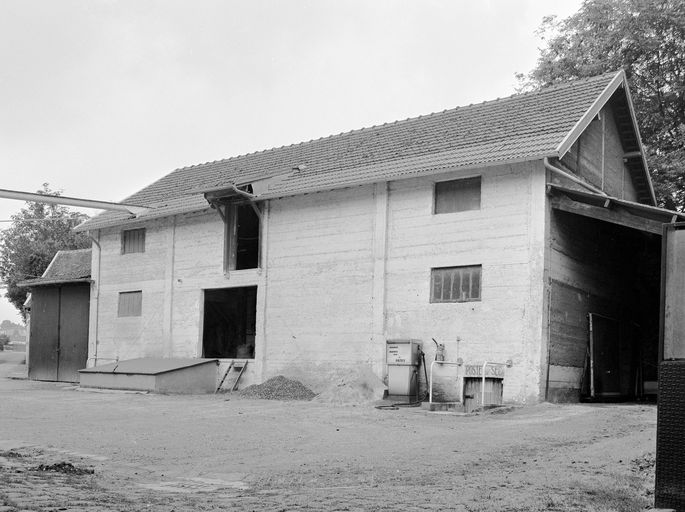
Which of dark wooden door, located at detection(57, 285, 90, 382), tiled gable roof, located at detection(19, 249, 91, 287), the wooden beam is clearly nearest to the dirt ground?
the wooden beam

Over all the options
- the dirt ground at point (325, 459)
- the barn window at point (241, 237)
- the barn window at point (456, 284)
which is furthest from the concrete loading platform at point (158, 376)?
the barn window at point (456, 284)

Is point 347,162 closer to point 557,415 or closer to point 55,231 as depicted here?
point 557,415

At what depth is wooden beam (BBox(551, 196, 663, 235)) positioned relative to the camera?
52.7ft

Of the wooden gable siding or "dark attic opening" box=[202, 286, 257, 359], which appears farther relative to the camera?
"dark attic opening" box=[202, 286, 257, 359]

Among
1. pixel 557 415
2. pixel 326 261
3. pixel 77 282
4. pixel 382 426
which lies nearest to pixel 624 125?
pixel 326 261

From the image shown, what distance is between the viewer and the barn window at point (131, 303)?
87.6 ft

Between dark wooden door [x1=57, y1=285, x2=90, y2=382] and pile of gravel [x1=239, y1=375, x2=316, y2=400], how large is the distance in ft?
33.2

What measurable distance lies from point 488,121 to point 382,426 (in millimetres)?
10148

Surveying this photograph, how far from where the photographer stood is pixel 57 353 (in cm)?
2980

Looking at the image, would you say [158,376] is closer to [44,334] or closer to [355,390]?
[355,390]

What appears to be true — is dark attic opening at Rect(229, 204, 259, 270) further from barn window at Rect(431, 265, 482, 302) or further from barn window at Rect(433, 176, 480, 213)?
barn window at Rect(431, 265, 482, 302)

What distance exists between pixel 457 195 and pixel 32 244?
3884 centimetres

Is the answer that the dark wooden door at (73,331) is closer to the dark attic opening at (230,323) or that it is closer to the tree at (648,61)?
the dark attic opening at (230,323)

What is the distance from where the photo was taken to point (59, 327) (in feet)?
98.1
